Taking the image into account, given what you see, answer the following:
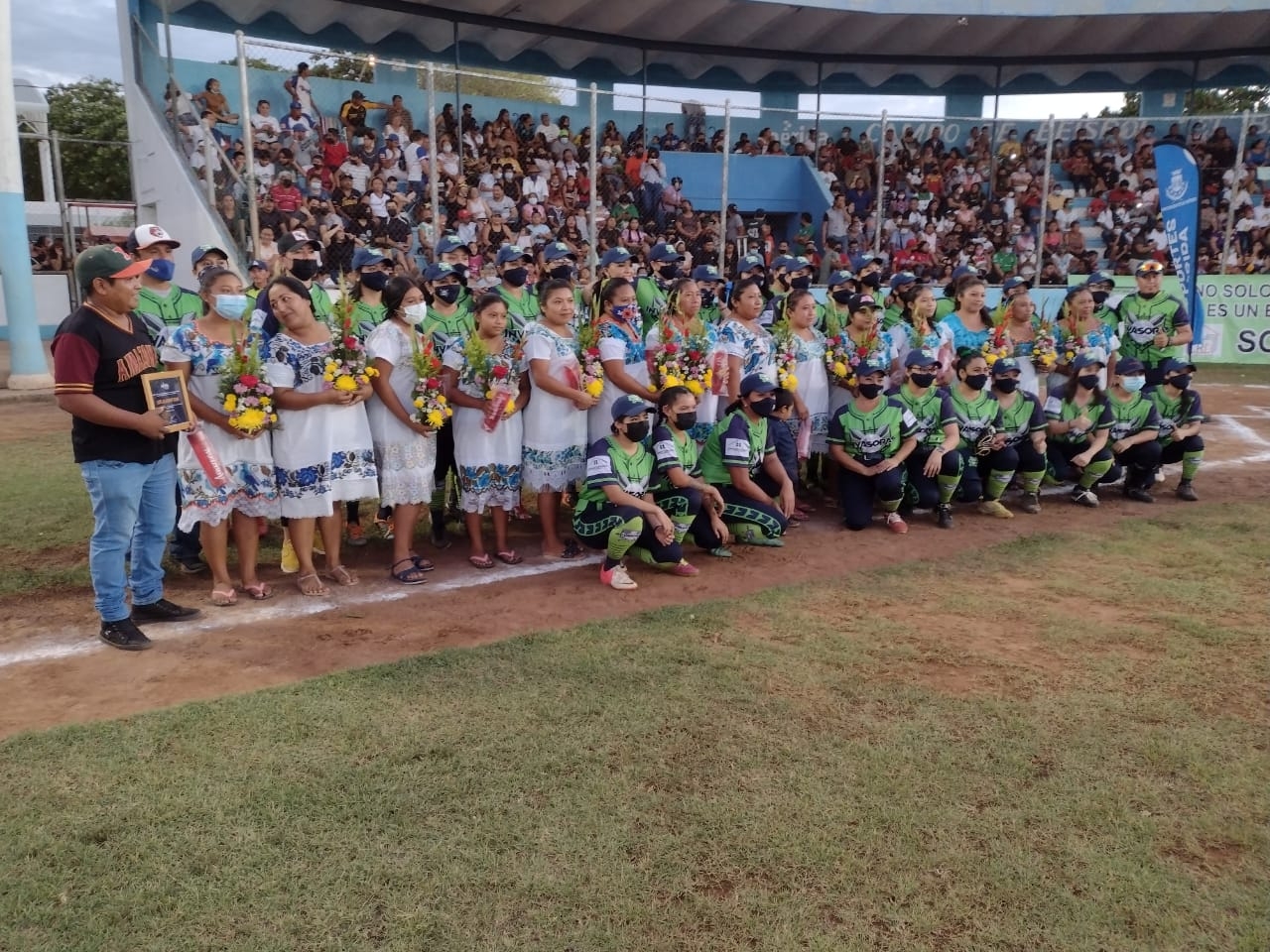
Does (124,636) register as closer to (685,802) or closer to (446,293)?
(446,293)

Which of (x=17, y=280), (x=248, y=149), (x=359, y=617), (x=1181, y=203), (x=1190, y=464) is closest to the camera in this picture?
(x=359, y=617)

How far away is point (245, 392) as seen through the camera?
4957 millimetres

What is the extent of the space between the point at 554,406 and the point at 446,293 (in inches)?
39.2

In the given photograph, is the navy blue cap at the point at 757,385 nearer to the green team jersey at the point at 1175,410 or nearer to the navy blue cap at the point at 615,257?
the navy blue cap at the point at 615,257

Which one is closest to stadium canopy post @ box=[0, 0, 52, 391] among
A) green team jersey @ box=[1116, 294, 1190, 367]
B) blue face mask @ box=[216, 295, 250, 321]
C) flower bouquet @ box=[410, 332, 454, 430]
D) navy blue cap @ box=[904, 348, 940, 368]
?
blue face mask @ box=[216, 295, 250, 321]

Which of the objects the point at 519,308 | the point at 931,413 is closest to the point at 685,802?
the point at 519,308

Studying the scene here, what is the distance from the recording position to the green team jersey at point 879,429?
6957 mm

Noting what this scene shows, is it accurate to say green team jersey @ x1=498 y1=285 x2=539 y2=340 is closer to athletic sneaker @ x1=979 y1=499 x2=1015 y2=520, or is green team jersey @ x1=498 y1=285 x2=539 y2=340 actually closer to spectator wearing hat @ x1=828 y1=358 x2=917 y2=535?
spectator wearing hat @ x1=828 y1=358 x2=917 y2=535

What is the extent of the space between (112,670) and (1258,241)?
66.4 ft

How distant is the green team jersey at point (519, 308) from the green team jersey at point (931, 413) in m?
2.84

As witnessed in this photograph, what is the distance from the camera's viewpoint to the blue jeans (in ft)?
14.5

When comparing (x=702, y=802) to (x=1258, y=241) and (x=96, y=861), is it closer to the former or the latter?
(x=96, y=861)

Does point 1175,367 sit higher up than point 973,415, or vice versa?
point 1175,367

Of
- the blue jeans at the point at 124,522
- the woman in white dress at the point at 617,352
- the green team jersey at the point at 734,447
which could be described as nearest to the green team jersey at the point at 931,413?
the green team jersey at the point at 734,447
